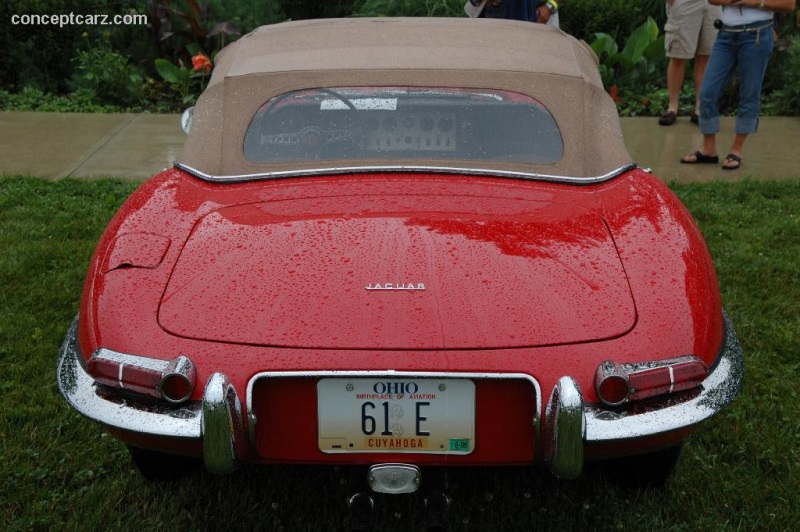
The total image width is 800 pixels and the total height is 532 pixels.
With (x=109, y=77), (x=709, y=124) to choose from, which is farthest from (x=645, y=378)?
(x=109, y=77)

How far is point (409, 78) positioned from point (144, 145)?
4.25 metres

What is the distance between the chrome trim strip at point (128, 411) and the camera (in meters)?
2.21

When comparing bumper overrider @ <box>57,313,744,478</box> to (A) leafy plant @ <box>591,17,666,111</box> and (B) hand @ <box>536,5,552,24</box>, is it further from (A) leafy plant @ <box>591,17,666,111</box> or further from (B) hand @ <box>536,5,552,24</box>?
(A) leafy plant @ <box>591,17,666,111</box>

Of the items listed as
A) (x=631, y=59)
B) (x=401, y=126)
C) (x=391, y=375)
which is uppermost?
(x=401, y=126)

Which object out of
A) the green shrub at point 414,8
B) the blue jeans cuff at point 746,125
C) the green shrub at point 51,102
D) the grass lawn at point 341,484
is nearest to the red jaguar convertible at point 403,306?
the grass lawn at point 341,484

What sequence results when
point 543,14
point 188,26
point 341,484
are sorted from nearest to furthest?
1. point 341,484
2. point 543,14
3. point 188,26

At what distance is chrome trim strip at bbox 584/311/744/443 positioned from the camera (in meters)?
2.20

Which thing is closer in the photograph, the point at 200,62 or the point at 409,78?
the point at 409,78

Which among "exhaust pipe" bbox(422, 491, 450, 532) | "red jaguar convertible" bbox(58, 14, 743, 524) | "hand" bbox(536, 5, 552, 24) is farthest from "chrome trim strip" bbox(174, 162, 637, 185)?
"hand" bbox(536, 5, 552, 24)

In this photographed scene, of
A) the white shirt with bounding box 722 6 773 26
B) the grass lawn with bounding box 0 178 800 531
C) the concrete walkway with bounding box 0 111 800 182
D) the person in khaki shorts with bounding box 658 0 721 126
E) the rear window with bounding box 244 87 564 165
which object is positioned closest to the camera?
the grass lawn with bounding box 0 178 800 531

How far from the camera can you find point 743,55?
19.3 feet

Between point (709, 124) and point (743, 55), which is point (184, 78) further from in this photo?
point (743, 55)

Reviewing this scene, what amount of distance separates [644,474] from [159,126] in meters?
5.69

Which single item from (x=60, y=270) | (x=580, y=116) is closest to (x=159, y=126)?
(x=60, y=270)
